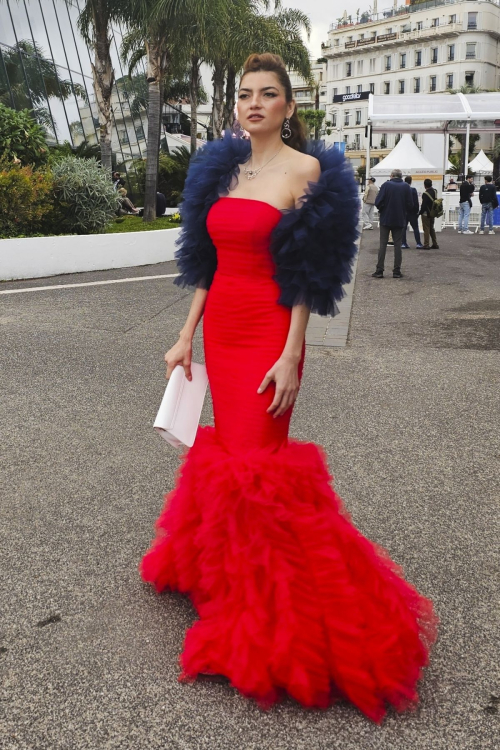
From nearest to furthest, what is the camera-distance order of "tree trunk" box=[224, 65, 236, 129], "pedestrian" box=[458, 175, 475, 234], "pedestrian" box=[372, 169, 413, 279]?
"pedestrian" box=[372, 169, 413, 279] < "pedestrian" box=[458, 175, 475, 234] < "tree trunk" box=[224, 65, 236, 129]

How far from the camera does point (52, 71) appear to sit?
25328 mm

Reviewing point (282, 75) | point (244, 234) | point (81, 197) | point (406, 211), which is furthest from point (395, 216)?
point (244, 234)

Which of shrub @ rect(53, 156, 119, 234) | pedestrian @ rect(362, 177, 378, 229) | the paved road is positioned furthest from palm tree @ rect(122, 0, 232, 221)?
the paved road

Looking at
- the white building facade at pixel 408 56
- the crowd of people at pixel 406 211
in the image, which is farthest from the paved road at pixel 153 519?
the white building facade at pixel 408 56

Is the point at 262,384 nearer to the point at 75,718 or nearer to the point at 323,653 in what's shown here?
the point at 323,653

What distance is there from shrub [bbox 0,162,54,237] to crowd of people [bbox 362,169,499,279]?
6.32 metres

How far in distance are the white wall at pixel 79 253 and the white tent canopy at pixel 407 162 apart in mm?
14096

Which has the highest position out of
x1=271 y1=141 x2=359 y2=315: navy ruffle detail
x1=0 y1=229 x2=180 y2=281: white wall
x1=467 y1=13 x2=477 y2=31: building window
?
x1=467 y1=13 x2=477 y2=31: building window

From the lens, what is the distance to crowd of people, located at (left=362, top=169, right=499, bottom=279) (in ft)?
44.7

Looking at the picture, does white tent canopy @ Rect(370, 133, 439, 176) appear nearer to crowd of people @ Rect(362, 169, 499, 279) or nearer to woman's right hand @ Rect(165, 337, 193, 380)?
crowd of people @ Rect(362, 169, 499, 279)

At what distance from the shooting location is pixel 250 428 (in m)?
2.57

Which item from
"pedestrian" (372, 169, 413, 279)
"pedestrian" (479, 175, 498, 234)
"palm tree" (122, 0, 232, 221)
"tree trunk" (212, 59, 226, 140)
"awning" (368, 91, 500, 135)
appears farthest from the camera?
"tree trunk" (212, 59, 226, 140)

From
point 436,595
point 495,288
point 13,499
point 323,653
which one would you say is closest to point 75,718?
point 323,653

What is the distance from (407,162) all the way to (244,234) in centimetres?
2673
